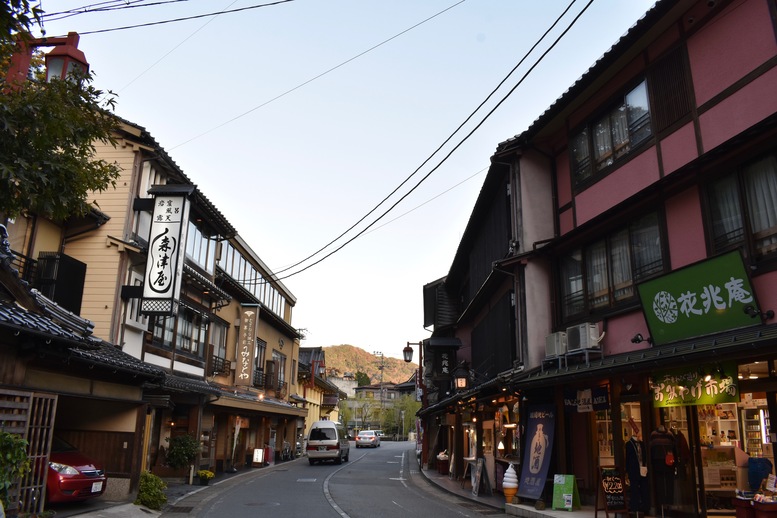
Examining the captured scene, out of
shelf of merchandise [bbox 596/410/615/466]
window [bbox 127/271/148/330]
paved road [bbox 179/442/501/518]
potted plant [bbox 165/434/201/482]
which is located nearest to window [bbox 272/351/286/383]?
paved road [bbox 179/442/501/518]

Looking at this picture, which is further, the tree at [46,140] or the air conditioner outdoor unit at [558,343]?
the air conditioner outdoor unit at [558,343]

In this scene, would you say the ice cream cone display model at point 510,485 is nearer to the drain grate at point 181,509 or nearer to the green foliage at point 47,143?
the drain grate at point 181,509

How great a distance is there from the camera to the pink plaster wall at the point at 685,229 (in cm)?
1162

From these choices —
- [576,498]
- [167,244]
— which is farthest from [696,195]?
[167,244]

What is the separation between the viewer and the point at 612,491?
1277 centimetres

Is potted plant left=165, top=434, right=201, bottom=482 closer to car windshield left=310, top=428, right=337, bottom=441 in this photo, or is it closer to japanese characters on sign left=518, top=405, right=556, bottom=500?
japanese characters on sign left=518, top=405, right=556, bottom=500

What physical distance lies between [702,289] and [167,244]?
15.2 meters

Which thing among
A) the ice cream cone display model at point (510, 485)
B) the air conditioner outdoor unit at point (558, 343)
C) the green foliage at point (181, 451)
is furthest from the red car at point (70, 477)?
the air conditioner outdoor unit at point (558, 343)

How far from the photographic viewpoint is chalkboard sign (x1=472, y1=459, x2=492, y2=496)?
18.9m

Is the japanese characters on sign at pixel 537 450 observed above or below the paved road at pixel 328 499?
above

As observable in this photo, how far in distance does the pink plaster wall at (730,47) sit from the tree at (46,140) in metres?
11.3

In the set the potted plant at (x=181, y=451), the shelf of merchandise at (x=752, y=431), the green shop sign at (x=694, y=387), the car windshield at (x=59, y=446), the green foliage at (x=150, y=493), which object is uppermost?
the green shop sign at (x=694, y=387)

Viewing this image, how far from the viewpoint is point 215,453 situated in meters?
27.9

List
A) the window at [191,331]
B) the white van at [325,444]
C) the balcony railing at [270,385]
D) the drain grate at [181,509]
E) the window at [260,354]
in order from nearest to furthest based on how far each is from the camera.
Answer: the drain grate at [181,509]
the window at [191,331]
the balcony railing at [270,385]
the window at [260,354]
the white van at [325,444]
